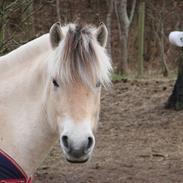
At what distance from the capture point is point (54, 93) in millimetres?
3090

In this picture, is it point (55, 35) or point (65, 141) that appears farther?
point (55, 35)

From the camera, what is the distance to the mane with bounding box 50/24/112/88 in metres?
3.01

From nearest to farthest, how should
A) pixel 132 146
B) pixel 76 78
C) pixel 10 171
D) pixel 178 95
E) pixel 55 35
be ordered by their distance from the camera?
pixel 76 78, pixel 55 35, pixel 10 171, pixel 132 146, pixel 178 95

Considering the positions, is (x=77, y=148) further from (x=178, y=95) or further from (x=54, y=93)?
(x=178, y=95)

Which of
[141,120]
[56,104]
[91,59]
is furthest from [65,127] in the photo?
[141,120]

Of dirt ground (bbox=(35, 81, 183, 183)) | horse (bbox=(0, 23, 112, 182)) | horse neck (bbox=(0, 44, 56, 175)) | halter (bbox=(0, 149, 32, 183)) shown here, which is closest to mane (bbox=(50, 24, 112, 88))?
horse (bbox=(0, 23, 112, 182))

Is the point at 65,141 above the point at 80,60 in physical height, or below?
below

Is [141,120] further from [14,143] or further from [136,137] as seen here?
[14,143]

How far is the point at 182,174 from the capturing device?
5441 millimetres

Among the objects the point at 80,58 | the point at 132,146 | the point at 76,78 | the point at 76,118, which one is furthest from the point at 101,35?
the point at 132,146

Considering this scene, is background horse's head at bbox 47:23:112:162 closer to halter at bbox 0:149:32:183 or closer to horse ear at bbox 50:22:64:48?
horse ear at bbox 50:22:64:48

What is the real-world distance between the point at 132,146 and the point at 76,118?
3.54m

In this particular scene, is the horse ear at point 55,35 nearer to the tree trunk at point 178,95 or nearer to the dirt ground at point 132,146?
the dirt ground at point 132,146

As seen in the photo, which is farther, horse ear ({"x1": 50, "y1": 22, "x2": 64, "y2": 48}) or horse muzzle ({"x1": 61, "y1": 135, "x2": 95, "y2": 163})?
horse ear ({"x1": 50, "y1": 22, "x2": 64, "y2": 48})
